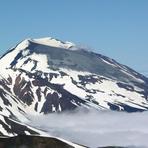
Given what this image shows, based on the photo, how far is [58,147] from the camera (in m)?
88.8

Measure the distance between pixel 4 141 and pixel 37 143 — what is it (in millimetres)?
5304

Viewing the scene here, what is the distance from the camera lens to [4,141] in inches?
3514

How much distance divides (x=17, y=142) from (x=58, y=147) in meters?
6.94

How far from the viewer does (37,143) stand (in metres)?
89.8

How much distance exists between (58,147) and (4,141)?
875 centimetres

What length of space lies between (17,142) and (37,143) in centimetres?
475

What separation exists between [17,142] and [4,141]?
4058mm

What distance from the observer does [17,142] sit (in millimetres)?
86000

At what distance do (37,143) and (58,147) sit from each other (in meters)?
3.60
